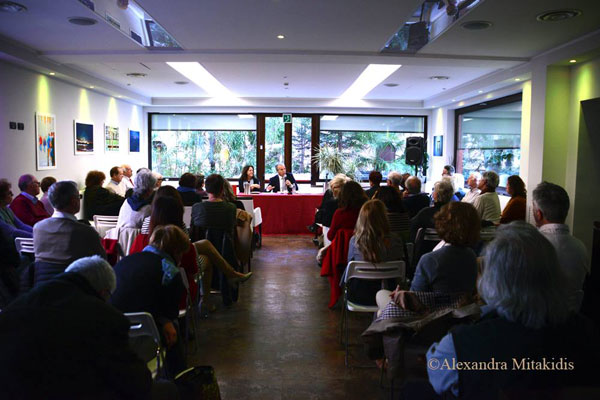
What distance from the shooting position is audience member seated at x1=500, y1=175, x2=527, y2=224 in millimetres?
5551

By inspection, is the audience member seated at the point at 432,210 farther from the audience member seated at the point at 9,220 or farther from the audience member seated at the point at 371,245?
the audience member seated at the point at 9,220

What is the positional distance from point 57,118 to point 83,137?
986 mm

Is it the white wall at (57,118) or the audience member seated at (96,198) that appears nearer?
the audience member seated at (96,198)

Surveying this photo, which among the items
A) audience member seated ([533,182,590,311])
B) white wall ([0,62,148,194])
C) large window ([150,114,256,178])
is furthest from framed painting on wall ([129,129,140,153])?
audience member seated ([533,182,590,311])

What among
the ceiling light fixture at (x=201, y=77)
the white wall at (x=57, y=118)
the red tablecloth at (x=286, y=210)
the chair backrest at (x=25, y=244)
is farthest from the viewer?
the red tablecloth at (x=286, y=210)

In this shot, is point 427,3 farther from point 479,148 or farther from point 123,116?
point 123,116

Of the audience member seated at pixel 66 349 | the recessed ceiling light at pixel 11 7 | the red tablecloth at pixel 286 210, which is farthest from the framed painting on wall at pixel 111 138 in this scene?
the audience member seated at pixel 66 349

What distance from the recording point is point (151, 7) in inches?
188

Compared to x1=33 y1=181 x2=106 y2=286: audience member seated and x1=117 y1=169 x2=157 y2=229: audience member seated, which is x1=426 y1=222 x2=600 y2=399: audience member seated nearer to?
x1=33 y1=181 x2=106 y2=286: audience member seated

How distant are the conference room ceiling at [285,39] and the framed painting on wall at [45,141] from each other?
2.84ft

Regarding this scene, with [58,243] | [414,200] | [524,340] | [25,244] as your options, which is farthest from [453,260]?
[25,244]

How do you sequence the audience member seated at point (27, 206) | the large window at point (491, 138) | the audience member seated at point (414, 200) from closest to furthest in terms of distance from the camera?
the audience member seated at point (27, 206), the audience member seated at point (414, 200), the large window at point (491, 138)

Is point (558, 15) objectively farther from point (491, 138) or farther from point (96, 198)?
point (96, 198)

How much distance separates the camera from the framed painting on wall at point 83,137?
29.6 ft
